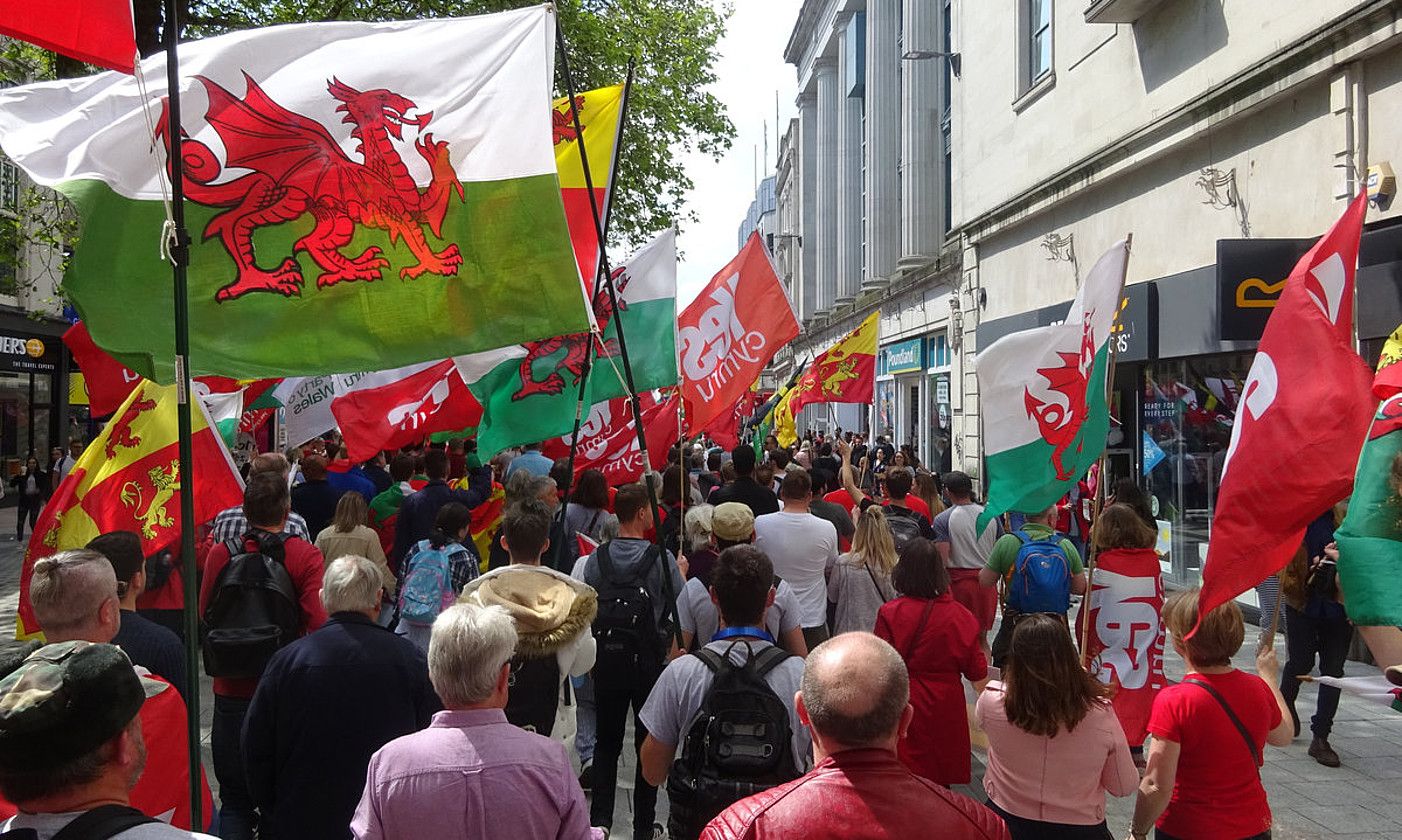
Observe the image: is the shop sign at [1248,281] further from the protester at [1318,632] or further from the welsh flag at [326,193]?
the welsh flag at [326,193]

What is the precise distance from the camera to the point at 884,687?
2.43 metres

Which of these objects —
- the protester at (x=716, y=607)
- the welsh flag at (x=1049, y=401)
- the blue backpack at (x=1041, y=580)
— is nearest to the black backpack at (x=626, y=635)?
the protester at (x=716, y=607)

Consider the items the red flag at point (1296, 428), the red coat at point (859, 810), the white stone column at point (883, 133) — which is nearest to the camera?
the red coat at point (859, 810)

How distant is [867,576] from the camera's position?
644cm

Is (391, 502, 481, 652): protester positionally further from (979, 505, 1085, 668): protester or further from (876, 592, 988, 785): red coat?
(979, 505, 1085, 668): protester

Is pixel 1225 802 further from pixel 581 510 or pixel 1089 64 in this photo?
pixel 1089 64

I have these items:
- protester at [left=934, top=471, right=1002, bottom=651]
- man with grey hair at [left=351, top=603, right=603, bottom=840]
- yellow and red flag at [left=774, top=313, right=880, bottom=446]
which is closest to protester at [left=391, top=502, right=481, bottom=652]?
man with grey hair at [left=351, top=603, right=603, bottom=840]

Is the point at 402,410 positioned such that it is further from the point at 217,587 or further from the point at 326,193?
the point at 326,193

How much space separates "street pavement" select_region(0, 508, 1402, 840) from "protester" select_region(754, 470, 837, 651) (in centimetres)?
124

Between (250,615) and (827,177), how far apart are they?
42.7 meters

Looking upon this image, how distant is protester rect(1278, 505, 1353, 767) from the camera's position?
21.4 feet

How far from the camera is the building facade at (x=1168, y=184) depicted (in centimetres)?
990

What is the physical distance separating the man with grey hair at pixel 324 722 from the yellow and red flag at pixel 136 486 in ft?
5.62

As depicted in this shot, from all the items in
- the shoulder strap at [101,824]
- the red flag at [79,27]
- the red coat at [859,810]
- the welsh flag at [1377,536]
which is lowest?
the red coat at [859,810]
